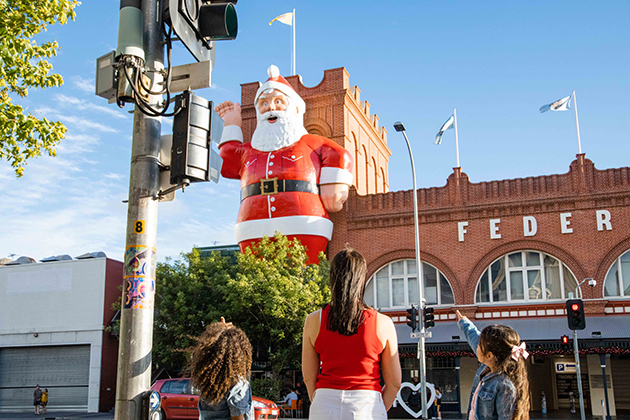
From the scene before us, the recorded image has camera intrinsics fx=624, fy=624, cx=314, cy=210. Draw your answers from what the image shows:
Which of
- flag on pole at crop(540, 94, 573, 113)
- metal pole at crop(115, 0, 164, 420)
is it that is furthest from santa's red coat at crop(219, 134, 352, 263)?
metal pole at crop(115, 0, 164, 420)

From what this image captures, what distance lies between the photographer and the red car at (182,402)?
18.2m

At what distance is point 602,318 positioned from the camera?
2438 cm

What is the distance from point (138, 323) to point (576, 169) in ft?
80.3

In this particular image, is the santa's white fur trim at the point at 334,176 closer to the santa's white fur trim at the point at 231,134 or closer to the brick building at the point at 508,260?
the brick building at the point at 508,260

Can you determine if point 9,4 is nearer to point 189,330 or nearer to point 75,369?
point 189,330

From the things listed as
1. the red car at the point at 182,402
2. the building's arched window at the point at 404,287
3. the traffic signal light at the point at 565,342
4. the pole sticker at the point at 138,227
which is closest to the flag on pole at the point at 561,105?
the building's arched window at the point at 404,287

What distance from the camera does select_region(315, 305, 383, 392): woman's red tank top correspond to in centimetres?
376

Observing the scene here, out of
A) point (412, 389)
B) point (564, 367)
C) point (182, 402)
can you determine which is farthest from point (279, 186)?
point (564, 367)

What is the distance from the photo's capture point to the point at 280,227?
25469 millimetres

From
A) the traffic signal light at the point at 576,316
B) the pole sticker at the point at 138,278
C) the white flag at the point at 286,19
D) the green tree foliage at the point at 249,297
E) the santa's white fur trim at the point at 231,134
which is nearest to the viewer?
the pole sticker at the point at 138,278

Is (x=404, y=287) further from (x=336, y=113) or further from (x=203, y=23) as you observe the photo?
(x=203, y=23)

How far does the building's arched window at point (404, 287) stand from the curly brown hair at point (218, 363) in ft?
75.9

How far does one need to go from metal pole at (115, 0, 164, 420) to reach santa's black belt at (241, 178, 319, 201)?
2020 cm

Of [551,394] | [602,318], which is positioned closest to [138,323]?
[602,318]
